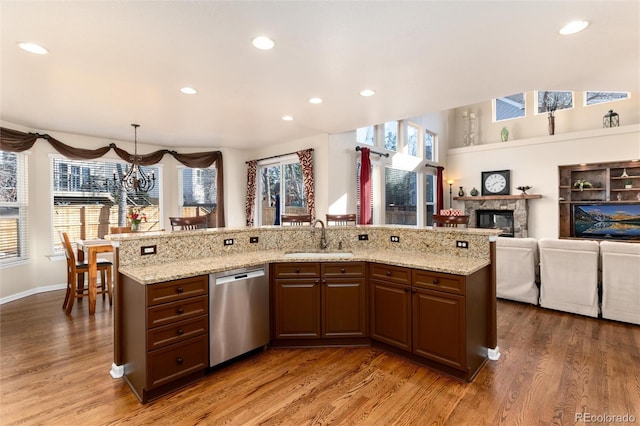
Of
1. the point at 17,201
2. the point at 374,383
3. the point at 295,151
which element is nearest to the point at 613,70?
the point at 374,383

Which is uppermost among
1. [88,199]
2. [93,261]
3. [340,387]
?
[88,199]

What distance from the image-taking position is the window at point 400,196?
6.82m

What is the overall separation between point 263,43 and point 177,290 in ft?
6.48

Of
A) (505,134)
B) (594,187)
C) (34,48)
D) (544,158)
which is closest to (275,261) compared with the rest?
(34,48)

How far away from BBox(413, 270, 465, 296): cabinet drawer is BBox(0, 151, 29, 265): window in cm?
579

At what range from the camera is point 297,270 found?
2896 millimetres

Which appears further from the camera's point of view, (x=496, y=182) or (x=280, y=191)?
(x=496, y=182)

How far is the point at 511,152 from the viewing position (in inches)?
327

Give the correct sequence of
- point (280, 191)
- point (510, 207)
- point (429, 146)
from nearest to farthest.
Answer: point (280, 191) → point (510, 207) → point (429, 146)

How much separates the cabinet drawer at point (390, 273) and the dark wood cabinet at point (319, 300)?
0.35 ft

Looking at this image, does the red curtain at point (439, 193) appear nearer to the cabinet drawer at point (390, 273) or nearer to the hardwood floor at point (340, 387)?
the hardwood floor at point (340, 387)

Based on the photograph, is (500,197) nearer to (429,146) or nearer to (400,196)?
(429,146)

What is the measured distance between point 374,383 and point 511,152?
820cm

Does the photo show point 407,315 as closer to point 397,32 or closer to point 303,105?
point 397,32
